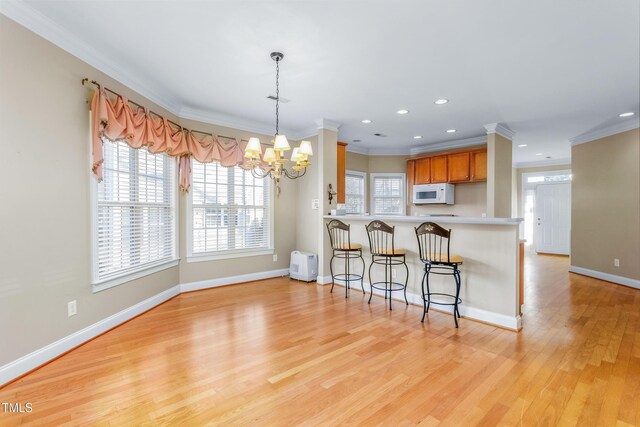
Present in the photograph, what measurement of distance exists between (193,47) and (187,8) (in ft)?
1.76

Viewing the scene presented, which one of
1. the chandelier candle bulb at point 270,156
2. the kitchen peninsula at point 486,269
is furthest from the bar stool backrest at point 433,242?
the chandelier candle bulb at point 270,156

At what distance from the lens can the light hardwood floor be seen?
5.80ft

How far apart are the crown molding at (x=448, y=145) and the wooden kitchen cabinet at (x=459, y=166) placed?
0.98ft

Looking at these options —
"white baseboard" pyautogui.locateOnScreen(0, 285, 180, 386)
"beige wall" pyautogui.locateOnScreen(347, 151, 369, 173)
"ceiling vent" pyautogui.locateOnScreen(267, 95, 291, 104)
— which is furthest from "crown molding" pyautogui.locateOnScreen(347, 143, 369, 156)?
"white baseboard" pyautogui.locateOnScreen(0, 285, 180, 386)

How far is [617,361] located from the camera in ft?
7.83

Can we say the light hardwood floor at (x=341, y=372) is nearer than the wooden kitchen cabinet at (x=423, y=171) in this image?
Yes

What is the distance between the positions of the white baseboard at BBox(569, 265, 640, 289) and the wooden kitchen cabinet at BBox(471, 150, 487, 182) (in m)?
2.51

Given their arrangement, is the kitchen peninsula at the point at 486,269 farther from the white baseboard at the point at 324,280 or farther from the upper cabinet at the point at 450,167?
the upper cabinet at the point at 450,167

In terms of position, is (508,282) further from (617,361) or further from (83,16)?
(83,16)

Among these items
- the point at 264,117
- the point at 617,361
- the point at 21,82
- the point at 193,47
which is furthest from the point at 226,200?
the point at 617,361

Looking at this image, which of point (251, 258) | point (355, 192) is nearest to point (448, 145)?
point (355, 192)

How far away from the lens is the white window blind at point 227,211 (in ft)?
14.5

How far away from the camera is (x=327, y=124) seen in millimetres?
4812

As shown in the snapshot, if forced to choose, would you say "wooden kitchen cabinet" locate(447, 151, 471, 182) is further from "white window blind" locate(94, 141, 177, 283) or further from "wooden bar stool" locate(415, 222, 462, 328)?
"white window blind" locate(94, 141, 177, 283)
